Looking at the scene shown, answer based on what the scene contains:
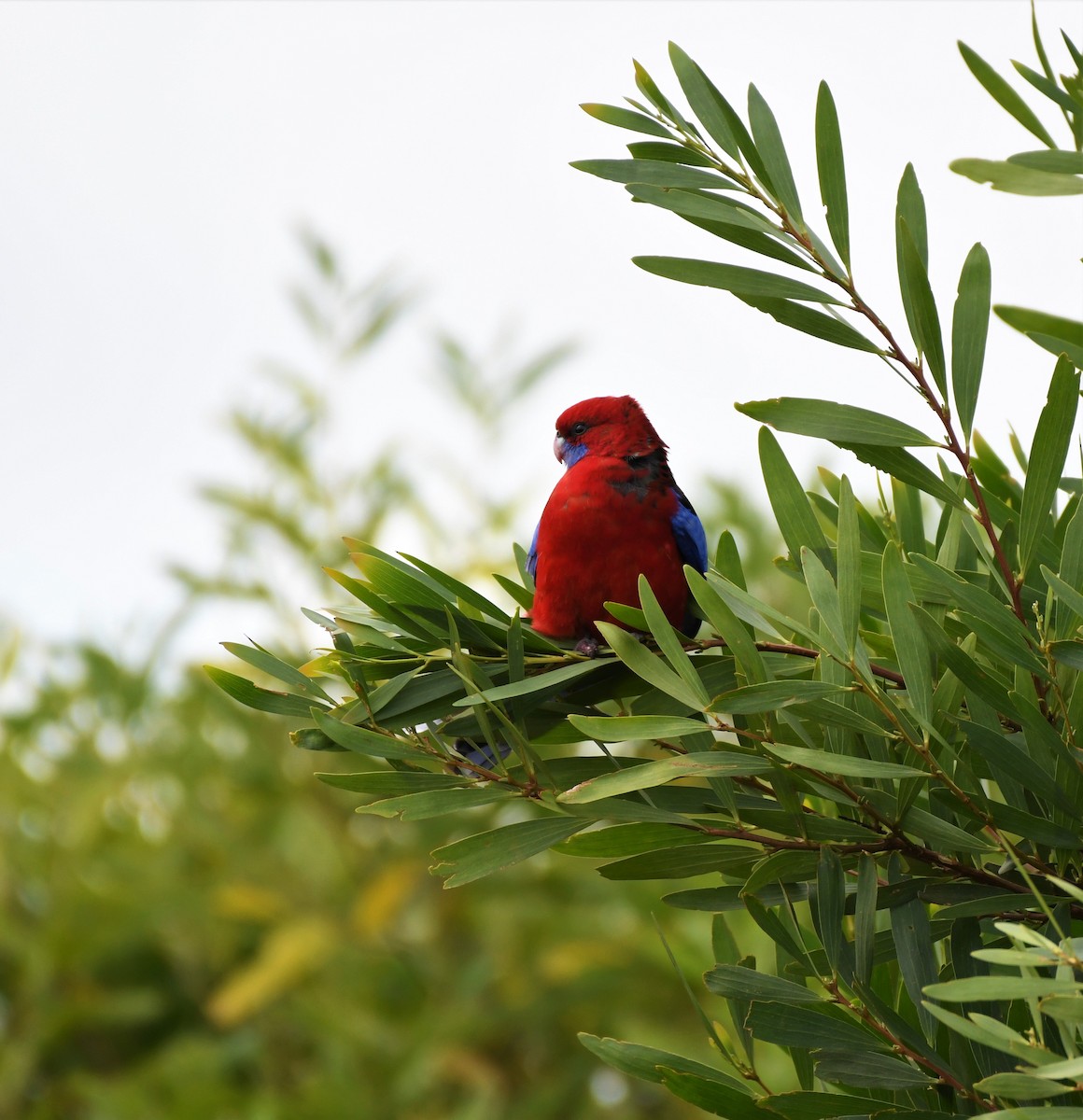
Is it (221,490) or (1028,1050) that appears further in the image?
(221,490)

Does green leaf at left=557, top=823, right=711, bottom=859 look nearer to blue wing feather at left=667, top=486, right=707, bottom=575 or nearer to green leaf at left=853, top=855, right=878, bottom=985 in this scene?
green leaf at left=853, top=855, right=878, bottom=985

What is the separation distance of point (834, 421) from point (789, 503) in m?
0.09

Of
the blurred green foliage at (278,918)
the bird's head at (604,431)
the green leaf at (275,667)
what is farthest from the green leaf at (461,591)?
the blurred green foliage at (278,918)

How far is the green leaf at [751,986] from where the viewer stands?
887 mm

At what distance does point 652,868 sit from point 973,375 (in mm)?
439

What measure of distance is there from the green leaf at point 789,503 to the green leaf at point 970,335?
0.14 meters

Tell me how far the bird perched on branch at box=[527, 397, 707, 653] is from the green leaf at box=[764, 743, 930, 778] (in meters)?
0.46

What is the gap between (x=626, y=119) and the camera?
972 millimetres

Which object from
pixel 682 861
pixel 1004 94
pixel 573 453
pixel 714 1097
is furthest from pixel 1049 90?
pixel 573 453

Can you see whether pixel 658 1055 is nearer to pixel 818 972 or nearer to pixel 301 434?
pixel 818 972

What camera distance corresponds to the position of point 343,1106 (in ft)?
9.31

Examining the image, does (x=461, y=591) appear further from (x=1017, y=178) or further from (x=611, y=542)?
(x=1017, y=178)

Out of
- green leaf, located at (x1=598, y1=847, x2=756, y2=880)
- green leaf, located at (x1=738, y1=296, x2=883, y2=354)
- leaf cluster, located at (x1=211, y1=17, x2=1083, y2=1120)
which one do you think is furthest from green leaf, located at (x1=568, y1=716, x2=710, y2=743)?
green leaf, located at (x1=738, y1=296, x2=883, y2=354)

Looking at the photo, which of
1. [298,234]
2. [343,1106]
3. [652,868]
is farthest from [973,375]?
Result: [298,234]
